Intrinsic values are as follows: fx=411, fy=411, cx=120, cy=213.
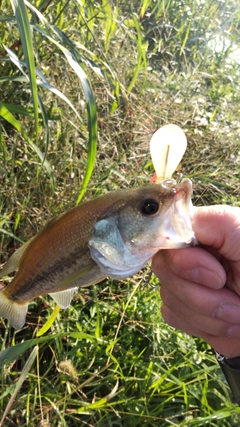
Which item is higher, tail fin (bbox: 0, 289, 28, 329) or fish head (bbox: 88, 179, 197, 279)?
fish head (bbox: 88, 179, 197, 279)

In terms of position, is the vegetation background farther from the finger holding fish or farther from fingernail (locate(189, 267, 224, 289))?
fingernail (locate(189, 267, 224, 289))

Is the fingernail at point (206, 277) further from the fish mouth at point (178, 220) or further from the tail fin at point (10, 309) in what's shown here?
the tail fin at point (10, 309)

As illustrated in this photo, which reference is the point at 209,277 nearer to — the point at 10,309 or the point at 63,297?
the point at 63,297

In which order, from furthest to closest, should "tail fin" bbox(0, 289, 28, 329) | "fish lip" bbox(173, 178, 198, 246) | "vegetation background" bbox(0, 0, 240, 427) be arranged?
"vegetation background" bbox(0, 0, 240, 427)
"tail fin" bbox(0, 289, 28, 329)
"fish lip" bbox(173, 178, 198, 246)

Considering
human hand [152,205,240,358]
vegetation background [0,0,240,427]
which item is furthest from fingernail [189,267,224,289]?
vegetation background [0,0,240,427]

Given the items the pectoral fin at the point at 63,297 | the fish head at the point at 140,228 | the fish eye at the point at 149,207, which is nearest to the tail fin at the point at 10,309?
the pectoral fin at the point at 63,297
